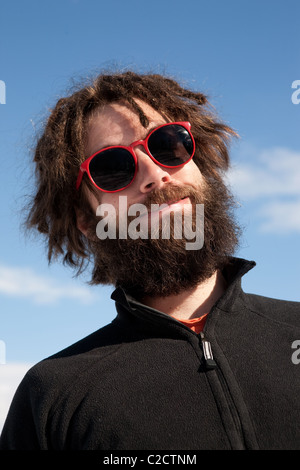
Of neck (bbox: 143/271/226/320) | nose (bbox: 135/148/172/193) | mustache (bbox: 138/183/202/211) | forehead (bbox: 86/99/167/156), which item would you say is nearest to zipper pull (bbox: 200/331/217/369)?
neck (bbox: 143/271/226/320)

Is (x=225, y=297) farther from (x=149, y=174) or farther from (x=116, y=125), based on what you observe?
(x=116, y=125)

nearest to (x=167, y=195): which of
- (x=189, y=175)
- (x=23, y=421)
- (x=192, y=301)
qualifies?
(x=189, y=175)

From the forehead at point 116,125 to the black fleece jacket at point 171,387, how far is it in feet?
3.91

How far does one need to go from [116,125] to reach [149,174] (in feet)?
1.86

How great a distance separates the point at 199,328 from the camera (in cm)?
311

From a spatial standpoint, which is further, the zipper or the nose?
the nose

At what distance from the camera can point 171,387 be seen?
106 inches

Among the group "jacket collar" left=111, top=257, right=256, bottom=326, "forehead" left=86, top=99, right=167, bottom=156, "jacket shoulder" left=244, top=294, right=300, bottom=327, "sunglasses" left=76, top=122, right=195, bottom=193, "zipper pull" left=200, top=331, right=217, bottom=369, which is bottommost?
"zipper pull" left=200, top=331, right=217, bottom=369

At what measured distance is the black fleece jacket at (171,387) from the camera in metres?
2.52

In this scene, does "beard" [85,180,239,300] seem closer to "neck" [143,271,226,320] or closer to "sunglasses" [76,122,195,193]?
"neck" [143,271,226,320]

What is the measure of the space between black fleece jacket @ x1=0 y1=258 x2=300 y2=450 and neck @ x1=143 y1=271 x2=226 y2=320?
224mm

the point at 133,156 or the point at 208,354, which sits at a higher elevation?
the point at 133,156

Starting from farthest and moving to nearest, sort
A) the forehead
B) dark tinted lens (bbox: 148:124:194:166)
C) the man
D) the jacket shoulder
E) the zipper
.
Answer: the forehead, dark tinted lens (bbox: 148:124:194:166), the jacket shoulder, the man, the zipper

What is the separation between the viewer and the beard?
3.35 metres
